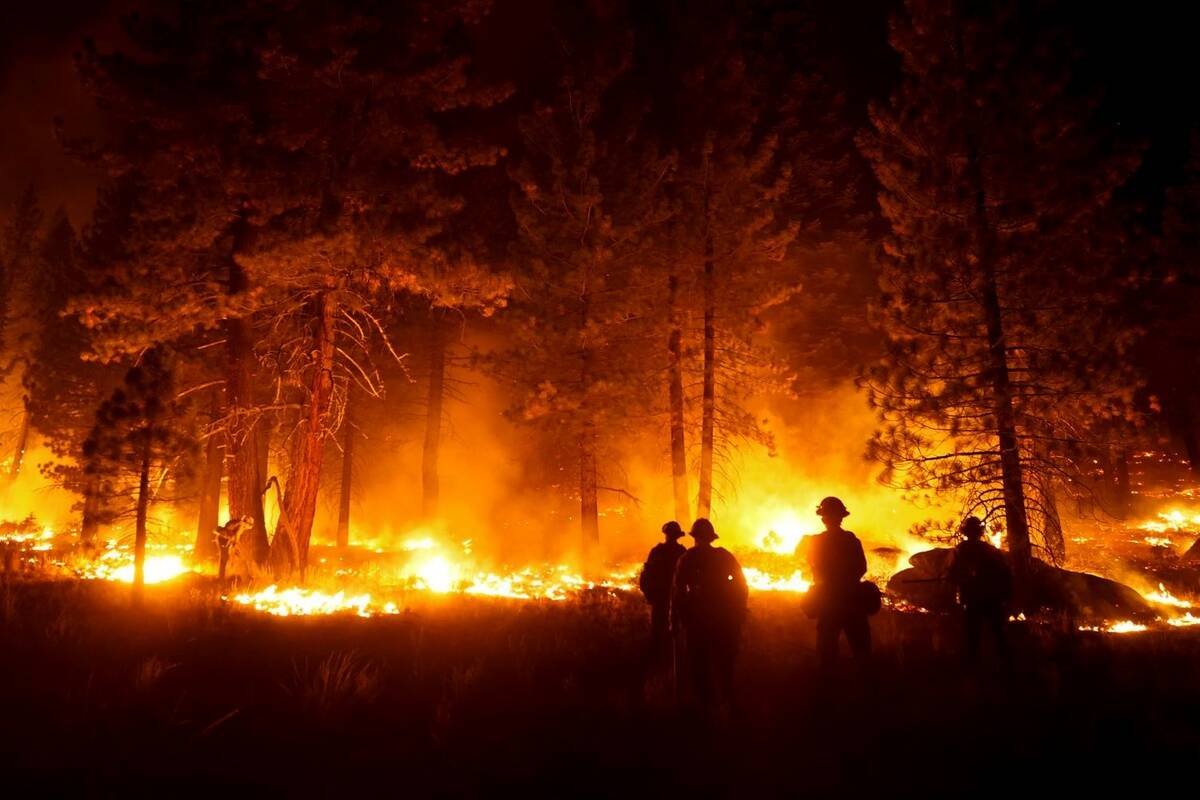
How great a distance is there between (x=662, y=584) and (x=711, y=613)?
1711 millimetres

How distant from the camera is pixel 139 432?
34.5 feet

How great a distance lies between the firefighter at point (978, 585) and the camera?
327 inches

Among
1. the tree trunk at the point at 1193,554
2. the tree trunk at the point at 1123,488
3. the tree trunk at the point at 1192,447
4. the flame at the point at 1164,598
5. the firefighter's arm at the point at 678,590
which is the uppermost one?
the tree trunk at the point at 1192,447

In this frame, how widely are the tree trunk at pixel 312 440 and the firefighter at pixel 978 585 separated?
11984mm

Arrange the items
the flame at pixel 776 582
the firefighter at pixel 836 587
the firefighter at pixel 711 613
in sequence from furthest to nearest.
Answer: the flame at pixel 776 582 < the firefighter at pixel 836 587 < the firefighter at pixel 711 613

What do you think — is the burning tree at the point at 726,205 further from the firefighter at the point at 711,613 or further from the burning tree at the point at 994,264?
the firefighter at the point at 711,613

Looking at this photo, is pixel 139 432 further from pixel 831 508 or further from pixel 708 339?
pixel 708 339

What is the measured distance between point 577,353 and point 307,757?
1422cm

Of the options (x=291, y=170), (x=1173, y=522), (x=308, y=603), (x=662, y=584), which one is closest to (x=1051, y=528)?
(x=662, y=584)

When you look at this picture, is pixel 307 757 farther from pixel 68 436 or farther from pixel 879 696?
pixel 68 436

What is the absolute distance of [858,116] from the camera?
26375 mm

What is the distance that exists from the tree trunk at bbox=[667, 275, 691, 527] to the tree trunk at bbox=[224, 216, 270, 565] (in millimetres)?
10269

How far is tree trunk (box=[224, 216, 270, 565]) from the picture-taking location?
49.4ft

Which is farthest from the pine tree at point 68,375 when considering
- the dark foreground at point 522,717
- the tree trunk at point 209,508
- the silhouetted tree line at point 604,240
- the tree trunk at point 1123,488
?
the tree trunk at point 1123,488
